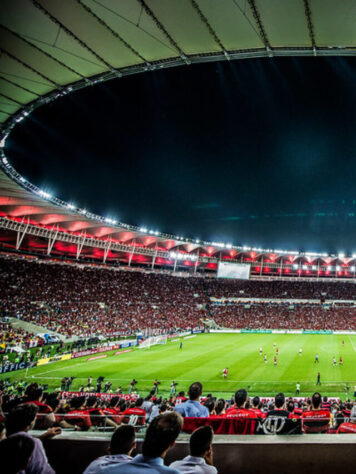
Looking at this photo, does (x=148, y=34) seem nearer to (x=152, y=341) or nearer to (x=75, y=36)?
(x=75, y=36)

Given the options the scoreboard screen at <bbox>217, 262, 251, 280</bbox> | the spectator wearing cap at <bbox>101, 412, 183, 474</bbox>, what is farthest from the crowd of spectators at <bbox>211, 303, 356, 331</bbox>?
the spectator wearing cap at <bbox>101, 412, 183, 474</bbox>

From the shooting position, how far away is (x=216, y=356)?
30.2m

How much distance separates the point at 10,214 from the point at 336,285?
7065 cm

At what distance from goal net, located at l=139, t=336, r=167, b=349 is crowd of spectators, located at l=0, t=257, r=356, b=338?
4.19 m

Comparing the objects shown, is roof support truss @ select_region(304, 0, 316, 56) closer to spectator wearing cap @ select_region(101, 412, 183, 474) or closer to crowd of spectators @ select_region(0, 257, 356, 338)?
spectator wearing cap @ select_region(101, 412, 183, 474)

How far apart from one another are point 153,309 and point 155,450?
5282cm

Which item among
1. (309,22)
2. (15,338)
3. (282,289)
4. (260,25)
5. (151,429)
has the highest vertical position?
(260,25)

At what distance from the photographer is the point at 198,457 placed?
2.51 metres

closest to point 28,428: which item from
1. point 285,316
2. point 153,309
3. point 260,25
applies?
point 260,25

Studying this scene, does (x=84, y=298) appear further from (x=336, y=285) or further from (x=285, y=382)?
(x=336, y=285)

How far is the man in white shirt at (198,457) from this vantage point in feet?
7.78

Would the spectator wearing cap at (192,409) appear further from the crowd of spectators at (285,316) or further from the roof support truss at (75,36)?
the crowd of spectators at (285,316)

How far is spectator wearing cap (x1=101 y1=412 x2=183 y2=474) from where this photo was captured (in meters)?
2.05

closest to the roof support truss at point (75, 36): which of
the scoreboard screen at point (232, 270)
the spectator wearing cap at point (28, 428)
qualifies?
the spectator wearing cap at point (28, 428)
